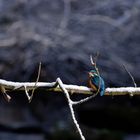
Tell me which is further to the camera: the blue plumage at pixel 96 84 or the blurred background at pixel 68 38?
the blurred background at pixel 68 38

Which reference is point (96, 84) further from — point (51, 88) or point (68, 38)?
point (68, 38)

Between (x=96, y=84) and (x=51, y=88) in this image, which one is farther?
(x=96, y=84)

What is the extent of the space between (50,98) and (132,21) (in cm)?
195

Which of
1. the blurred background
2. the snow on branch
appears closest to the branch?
the snow on branch

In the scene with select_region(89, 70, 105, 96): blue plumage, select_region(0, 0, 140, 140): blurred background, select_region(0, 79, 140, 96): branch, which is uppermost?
select_region(0, 79, 140, 96): branch

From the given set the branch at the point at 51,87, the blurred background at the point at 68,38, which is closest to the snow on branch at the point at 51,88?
the branch at the point at 51,87

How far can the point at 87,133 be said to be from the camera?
7148mm

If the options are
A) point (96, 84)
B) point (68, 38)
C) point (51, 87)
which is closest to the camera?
point (51, 87)

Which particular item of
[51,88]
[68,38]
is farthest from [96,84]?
[68,38]

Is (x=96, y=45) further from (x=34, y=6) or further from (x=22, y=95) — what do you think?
(x=22, y=95)

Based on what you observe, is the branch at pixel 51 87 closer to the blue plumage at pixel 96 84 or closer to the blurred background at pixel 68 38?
the blue plumage at pixel 96 84

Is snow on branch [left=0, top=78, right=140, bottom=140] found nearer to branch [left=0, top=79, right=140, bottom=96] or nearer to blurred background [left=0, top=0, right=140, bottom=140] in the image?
branch [left=0, top=79, right=140, bottom=96]

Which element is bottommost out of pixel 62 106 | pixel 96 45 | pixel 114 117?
pixel 114 117

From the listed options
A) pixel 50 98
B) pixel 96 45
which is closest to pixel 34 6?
pixel 96 45
